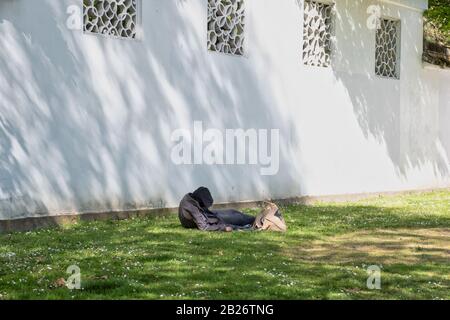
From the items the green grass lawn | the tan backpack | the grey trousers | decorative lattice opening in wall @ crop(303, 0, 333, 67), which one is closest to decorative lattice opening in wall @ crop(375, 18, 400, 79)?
decorative lattice opening in wall @ crop(303, 0, 333, 67)

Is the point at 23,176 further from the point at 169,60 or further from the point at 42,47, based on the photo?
the point at 169,60

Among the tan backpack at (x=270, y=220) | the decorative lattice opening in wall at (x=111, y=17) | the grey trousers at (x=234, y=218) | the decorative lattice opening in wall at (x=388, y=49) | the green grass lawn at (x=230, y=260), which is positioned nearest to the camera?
the green grass lawn at (x=230, y=260)

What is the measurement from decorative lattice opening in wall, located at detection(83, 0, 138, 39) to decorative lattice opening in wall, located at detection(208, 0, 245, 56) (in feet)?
5.83

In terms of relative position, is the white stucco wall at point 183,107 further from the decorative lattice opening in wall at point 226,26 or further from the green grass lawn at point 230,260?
the green grass lawn at point 230,260

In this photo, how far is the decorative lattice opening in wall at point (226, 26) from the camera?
1493 centimetres

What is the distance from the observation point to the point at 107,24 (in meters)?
13.1

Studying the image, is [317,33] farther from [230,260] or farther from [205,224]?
[230,260]

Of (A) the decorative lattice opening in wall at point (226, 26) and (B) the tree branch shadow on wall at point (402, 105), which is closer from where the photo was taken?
(A) the decorative lattice opening in wall at point (226, 26)

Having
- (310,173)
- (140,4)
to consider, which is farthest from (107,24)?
(310,173)

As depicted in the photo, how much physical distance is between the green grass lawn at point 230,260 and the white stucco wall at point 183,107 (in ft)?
2.60

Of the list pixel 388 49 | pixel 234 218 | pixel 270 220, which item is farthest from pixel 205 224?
pixel 388 49

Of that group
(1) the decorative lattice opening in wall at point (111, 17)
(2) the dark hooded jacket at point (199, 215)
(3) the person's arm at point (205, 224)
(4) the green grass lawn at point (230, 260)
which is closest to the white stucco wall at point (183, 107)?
(1) the decorative lattice opening in wall at point (111, 17)

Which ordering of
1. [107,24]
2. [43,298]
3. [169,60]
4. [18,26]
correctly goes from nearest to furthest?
[43,298] → [18,26] → [107,24] → [169,60]

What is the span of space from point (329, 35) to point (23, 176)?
8.02 metres
